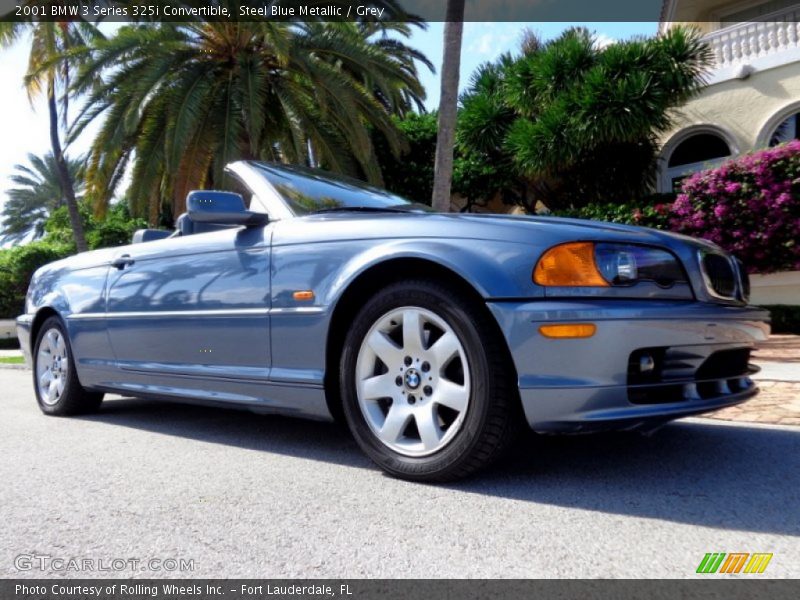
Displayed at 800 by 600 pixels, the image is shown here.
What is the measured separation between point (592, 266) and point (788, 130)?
1456cm

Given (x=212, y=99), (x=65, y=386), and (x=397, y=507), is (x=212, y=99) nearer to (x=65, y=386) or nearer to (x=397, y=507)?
(x=65, y=386)

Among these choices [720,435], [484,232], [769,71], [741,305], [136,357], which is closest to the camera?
[484,232]

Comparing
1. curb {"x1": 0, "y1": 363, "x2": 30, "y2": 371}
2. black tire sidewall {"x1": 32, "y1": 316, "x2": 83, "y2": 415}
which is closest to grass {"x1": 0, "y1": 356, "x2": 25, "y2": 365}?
curb {"x1": 0, "y1": 363, "x2": 30, "y2": 371}

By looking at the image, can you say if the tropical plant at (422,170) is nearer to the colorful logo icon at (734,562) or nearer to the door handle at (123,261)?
the door handle at (123,261)

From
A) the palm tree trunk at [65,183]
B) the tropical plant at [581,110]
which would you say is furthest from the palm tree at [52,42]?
the tropical plant at [581,110]

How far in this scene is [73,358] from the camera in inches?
189

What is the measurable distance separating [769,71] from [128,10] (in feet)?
40.6

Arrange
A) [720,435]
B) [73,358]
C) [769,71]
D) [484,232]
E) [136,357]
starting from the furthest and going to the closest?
[769,71] → [73,358] → [136,357] → [720,435] → [484,232]

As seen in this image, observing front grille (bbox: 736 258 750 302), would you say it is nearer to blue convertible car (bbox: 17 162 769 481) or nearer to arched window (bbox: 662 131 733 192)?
blue convertible car (bbox: 17 162 769 481)

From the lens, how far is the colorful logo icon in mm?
1983

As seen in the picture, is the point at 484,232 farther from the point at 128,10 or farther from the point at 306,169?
the point at 128,10

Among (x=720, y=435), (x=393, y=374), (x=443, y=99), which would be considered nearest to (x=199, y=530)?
(x=393, y=374)

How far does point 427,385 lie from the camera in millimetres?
2910

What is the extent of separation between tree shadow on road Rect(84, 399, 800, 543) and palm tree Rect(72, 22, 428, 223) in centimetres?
882
